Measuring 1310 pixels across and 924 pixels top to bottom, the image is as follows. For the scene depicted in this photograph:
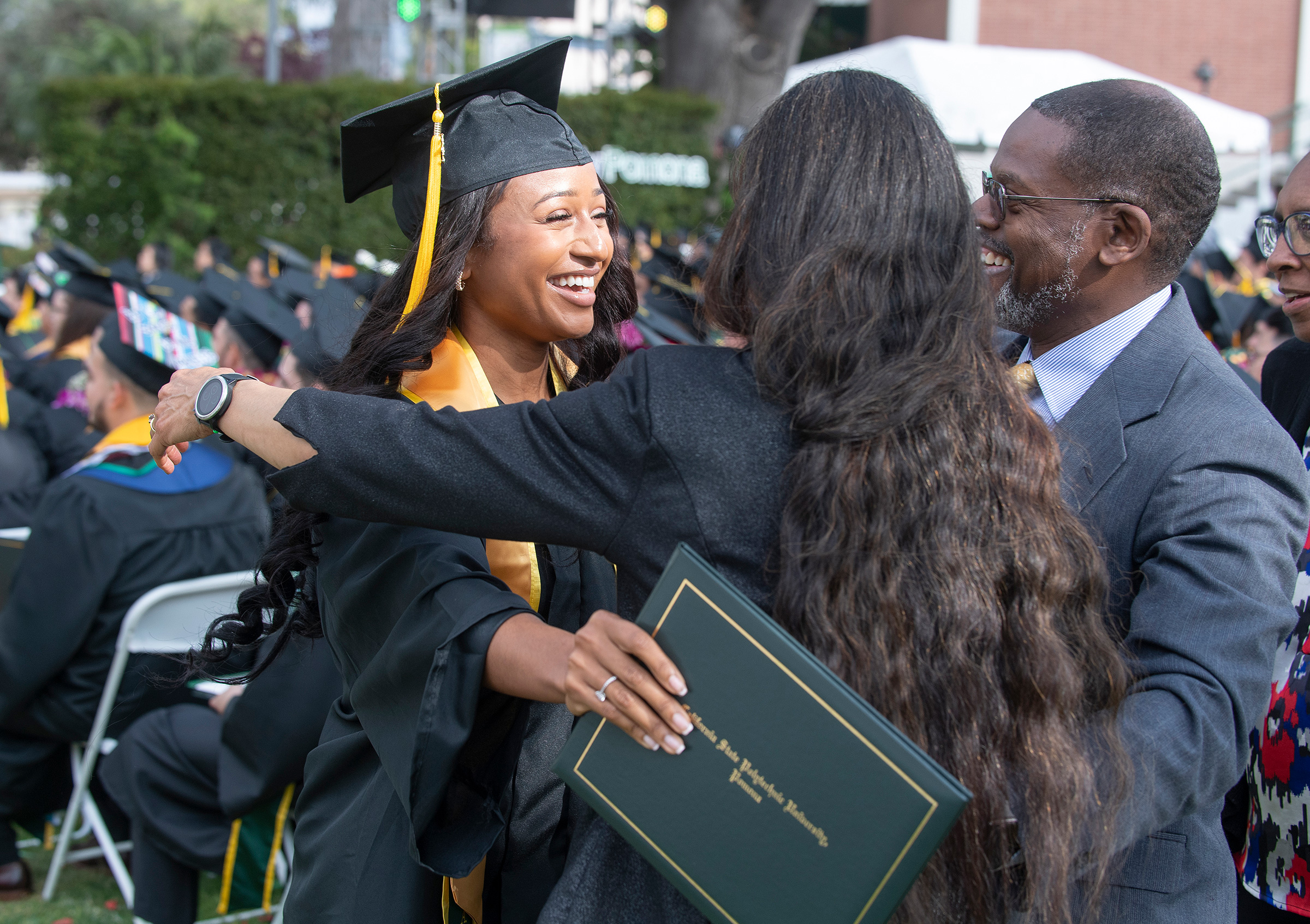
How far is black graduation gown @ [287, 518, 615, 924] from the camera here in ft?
5.30

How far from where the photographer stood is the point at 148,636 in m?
3.59

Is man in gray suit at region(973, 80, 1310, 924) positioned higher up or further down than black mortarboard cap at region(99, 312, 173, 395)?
higher up

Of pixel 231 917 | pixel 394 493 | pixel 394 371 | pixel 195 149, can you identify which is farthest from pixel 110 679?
pixel 195 149

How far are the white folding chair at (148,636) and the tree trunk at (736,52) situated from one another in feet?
47.4

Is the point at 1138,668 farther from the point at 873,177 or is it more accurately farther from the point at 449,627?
the point at 449,627

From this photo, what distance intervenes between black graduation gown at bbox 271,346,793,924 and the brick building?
2381 centimetres

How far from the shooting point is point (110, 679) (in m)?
3.65

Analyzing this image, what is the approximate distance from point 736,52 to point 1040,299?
1648 cm

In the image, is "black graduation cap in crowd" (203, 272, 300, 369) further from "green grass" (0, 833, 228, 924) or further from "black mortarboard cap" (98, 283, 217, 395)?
"green grass" (0, 833, 228, 924)

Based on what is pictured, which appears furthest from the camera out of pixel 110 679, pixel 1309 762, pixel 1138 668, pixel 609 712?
pixel 110 679

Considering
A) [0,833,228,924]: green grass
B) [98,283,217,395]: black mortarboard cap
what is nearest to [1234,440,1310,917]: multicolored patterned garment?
[0,833,228,924]: green grass

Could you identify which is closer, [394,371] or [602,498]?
[602,498]

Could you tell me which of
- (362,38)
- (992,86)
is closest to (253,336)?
(992,86)

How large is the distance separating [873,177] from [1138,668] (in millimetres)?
773
